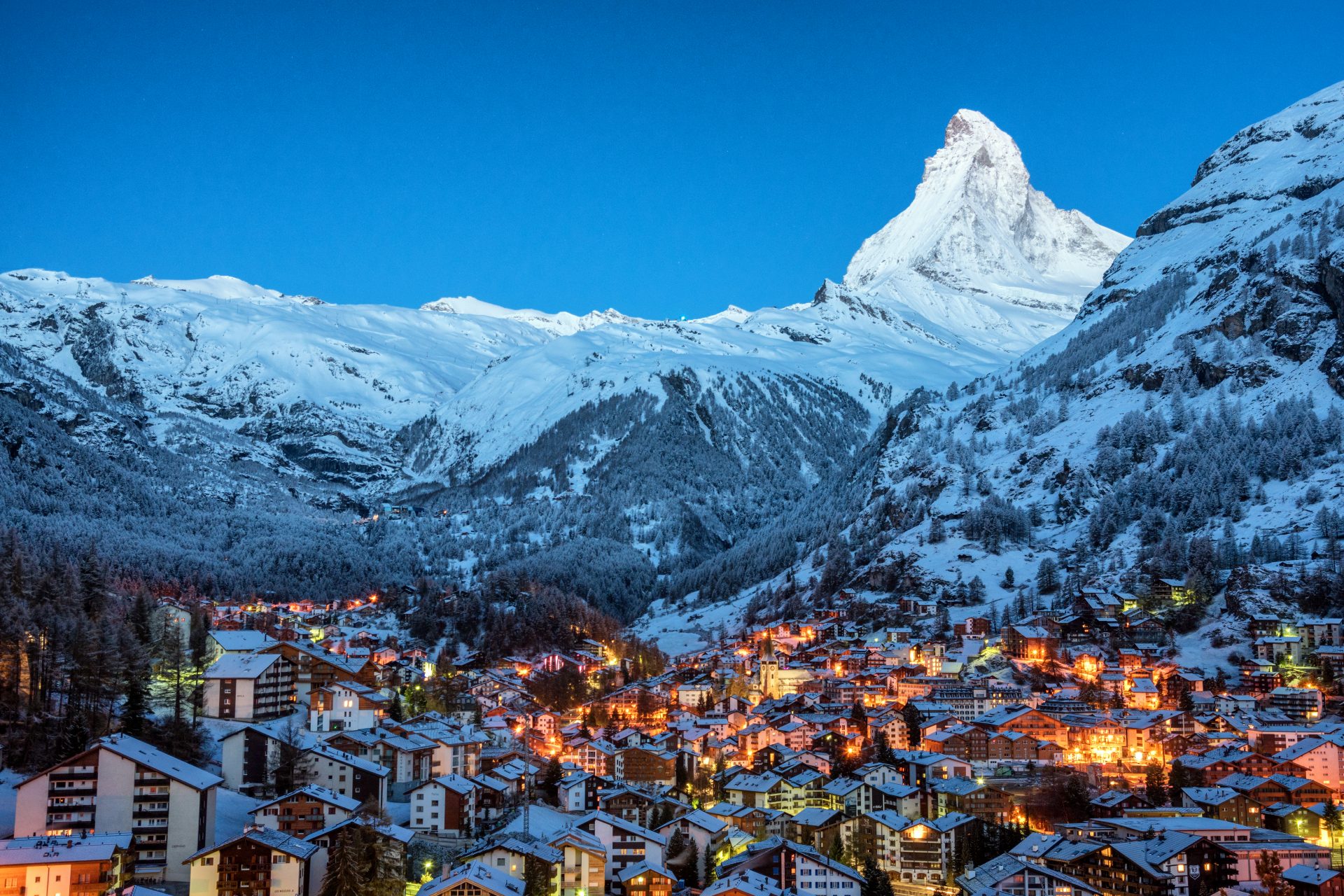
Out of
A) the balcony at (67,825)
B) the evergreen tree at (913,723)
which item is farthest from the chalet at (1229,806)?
the balcony at (67,825)

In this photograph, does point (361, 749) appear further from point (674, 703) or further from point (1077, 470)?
point (1077, 470)

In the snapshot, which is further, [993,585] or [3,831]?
[993,585]

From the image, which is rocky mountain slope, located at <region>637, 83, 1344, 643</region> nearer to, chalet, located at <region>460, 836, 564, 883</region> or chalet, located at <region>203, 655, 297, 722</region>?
chalet, located at <region>203, 655, 297, 722</region>

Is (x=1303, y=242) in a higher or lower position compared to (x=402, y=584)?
higher

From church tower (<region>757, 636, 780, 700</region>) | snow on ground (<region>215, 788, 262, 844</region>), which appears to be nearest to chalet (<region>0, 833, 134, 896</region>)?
snow on ground (<region>215, 788, 262, 844</region>)

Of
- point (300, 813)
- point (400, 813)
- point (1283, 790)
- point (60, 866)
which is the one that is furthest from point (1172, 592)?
point (60, 866)

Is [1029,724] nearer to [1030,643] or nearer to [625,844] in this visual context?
[1030,643]

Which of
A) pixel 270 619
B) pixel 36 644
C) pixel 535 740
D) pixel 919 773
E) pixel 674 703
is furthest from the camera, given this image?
pixel 270 619

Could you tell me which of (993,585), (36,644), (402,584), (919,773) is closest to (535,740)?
→ (919,773)
